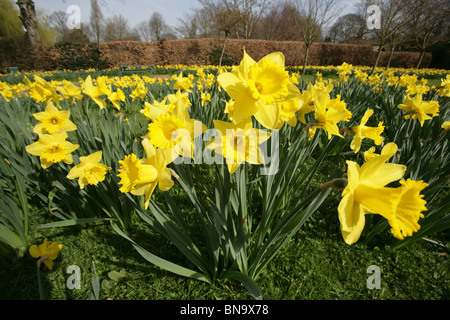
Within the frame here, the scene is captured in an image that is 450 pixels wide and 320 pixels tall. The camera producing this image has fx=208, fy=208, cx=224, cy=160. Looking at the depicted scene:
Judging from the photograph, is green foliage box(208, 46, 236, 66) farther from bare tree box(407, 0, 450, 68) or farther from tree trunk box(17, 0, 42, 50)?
tree trunk box(17, 0, 42, 50)

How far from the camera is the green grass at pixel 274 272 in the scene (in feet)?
4.50

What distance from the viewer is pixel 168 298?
1347 millimetres

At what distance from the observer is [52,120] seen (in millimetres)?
1676

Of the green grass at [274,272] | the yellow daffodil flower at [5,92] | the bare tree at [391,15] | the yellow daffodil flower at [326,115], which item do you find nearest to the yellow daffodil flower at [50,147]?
the green grass at [274,272]

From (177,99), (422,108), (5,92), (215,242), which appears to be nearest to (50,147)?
(177,99)

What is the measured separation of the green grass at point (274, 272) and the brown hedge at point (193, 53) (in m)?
17.6

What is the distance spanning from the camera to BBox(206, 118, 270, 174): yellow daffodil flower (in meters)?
0.81

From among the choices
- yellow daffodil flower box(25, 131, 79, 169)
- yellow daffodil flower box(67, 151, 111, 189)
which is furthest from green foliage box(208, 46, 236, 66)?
yellow daffodil flower box(67, 151, 111, 189)

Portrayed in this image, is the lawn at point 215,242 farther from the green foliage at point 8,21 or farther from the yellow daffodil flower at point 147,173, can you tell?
the green foliage at point 8,21

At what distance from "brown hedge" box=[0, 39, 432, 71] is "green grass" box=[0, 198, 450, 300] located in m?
17.6
